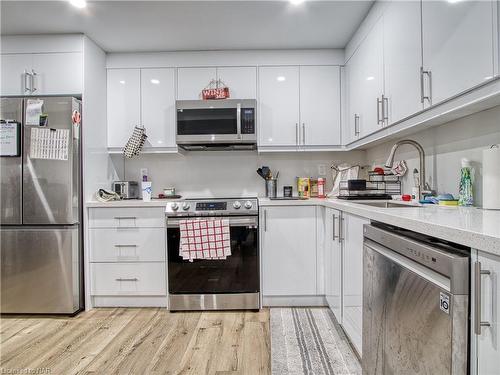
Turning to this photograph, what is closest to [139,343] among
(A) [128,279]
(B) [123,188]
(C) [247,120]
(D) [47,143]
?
(A) [128,279]

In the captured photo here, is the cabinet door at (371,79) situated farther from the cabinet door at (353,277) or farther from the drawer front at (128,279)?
the drawer front at (128,279)

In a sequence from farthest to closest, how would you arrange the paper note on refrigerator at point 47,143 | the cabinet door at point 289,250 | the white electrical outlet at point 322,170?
the white electrical outlet at point 322,170 → the cabinet door at point 289,250 → the paper note on refrigerator at point 47,143

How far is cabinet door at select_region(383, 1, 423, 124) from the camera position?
5.04ft

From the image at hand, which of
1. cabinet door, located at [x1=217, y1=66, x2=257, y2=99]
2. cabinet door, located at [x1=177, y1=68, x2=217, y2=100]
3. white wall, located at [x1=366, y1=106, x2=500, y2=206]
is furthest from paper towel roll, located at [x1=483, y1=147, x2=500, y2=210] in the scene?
cabinet door, located at [x1=177, y1=68, x2=217, y2=100]

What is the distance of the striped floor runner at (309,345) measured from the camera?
1.66m

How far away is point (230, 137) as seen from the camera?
2672mm

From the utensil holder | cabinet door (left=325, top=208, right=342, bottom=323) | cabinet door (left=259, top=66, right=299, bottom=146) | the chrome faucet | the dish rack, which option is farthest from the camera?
the utensil holder

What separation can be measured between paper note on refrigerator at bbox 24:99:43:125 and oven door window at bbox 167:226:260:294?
52.7 inches

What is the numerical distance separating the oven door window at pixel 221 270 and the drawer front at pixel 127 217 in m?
0.19

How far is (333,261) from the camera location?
216 cm

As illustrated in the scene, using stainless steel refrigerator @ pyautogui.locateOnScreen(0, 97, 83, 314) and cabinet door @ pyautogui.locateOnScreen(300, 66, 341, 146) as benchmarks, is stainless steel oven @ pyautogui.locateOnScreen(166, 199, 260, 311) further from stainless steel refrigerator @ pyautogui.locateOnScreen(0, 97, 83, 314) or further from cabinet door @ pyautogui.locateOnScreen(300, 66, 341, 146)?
cabinet door @ pyautogui.locateOnScreen(300, 66, 341, 146)

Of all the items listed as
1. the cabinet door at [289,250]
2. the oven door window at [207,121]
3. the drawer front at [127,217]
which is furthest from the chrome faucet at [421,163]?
the drawer front at [127,217]

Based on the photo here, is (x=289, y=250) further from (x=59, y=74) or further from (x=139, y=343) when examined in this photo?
(x=59, y=74)

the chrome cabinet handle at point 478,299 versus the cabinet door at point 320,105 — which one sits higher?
the cabinet door at point 320,105
